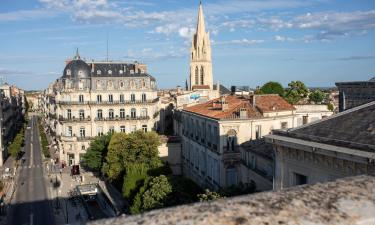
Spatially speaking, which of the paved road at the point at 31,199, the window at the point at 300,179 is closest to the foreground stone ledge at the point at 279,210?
the window at the point at 300,179

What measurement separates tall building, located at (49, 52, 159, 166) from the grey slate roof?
50.3m

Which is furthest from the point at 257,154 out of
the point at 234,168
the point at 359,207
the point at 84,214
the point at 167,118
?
the point at 167,118

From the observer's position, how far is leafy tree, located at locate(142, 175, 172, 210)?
29.3 m

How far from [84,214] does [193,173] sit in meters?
12.2

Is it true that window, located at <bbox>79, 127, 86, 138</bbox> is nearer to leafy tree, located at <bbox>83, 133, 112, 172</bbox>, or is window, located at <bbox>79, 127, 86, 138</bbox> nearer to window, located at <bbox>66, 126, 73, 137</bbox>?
window, located at <bbox>66, 126, 73, 137</bbox>

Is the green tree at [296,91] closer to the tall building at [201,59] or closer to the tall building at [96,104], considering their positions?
the tall building at [96,104]

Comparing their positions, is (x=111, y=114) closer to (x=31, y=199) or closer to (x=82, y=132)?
(x=82, y=132)

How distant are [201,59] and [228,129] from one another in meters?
80.5

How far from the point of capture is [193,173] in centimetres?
4431

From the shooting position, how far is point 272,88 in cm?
7538

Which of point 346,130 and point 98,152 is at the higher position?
point 346,130

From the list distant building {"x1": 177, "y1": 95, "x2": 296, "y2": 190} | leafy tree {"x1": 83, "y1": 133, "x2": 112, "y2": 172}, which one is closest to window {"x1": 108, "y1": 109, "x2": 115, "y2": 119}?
leafy tree {"x1": 83, "y1": 133, "x2": 112, "y2": 172}

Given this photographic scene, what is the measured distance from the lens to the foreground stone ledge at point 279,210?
17.9ft

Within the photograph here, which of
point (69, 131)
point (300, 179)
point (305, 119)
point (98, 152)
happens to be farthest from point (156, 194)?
point (69, 131)
